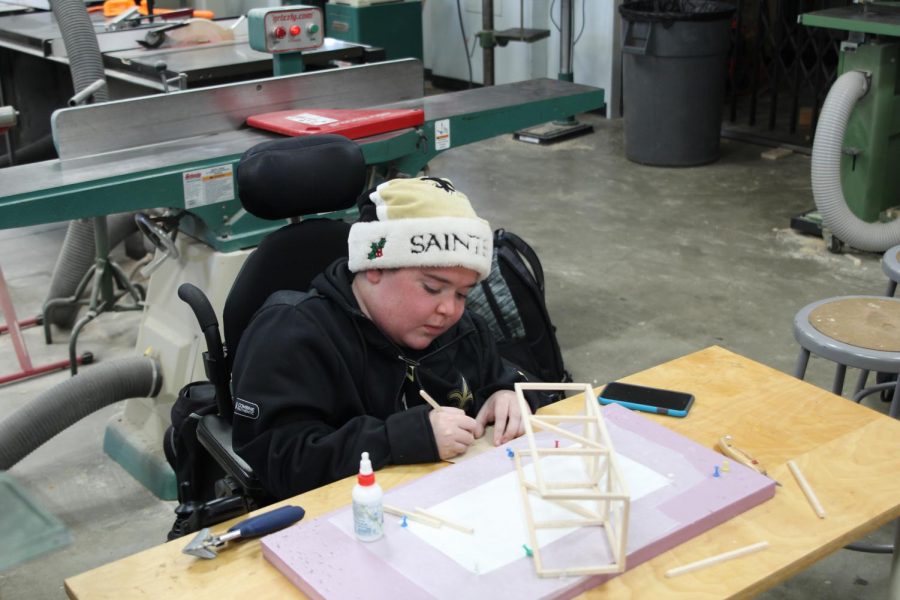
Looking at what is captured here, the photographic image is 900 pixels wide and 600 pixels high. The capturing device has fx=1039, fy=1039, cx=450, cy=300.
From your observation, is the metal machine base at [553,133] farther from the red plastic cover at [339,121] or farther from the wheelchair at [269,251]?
the wheelchair at [269,251]

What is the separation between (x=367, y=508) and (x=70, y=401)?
5.41 feet

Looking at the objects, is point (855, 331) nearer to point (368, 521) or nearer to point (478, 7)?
point (368, 521)

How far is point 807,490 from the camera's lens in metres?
1.48

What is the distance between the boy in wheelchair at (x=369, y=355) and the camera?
62.4 inches

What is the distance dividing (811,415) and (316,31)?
74.7 inches

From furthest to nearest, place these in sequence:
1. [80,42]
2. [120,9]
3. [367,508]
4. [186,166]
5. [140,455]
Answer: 1. [120,9]
2. [80,42]
3. [140,455]
4. [186,166]
5. [367,508]

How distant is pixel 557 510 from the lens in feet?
4.57

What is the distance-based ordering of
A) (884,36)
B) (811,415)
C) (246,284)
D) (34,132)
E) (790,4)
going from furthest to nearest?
(790,4) → (34,132) → (884,36) → (246,284) → (811,415)

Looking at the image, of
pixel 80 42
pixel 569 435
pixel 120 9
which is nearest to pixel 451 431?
pixel 569 435

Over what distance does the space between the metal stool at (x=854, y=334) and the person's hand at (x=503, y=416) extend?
0.93 metres

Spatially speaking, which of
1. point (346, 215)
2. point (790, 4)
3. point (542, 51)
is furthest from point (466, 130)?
point (790, 4)

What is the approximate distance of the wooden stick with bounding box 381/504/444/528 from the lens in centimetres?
136

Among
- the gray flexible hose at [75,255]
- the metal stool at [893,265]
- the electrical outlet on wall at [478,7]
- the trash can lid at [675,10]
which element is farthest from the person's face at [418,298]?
the electrical outlet on wall at [478,7]

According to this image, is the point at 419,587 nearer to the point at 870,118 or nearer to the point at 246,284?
the point at 246,284
